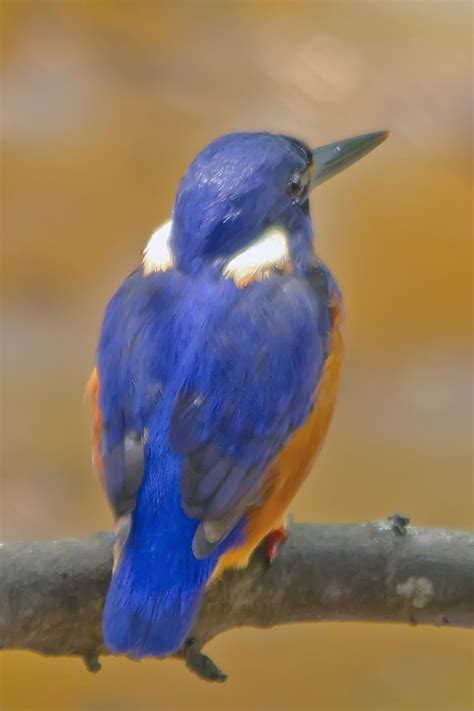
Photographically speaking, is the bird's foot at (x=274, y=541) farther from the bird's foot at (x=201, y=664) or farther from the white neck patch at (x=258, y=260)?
the white neck patch at (x=258, y=260)

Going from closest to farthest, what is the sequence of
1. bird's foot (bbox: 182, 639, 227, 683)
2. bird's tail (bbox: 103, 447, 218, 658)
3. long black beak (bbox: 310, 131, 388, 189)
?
1. bird's tail (bbox: 103, 447, 218, 658)
2. bird's foot (bbox: 182, 639, 227, 683)
3. long black beak (bbox: 310, 131, 388, 189)

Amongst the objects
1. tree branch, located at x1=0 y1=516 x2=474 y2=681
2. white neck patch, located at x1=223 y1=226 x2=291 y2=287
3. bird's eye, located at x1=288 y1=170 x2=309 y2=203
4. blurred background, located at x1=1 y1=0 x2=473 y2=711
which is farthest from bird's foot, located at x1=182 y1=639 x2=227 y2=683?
blurred background, located at x1=1 y1=0 x2=473 y2=711

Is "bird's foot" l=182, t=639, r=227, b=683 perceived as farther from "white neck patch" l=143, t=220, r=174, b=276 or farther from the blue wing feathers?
"white neck patch" l=143, t=220, r=174, b=276

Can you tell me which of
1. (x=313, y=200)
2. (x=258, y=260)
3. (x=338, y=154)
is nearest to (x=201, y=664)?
(x=258, y=260)

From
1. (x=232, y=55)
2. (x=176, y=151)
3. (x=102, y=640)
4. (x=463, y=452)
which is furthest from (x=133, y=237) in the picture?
(x=102, y=640)

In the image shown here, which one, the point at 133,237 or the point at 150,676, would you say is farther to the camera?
the point at 133,237

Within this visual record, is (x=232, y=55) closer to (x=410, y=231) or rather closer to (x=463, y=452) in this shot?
(x=410, y=231)
